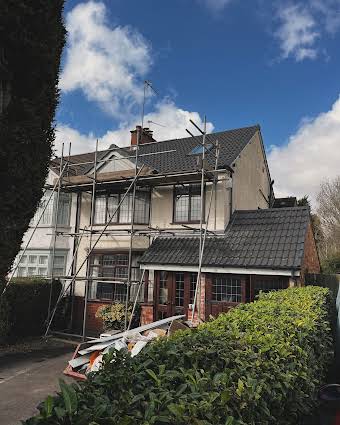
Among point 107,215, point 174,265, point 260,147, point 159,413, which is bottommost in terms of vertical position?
point 159,413

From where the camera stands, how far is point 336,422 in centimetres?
471

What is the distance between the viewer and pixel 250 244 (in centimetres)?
1369

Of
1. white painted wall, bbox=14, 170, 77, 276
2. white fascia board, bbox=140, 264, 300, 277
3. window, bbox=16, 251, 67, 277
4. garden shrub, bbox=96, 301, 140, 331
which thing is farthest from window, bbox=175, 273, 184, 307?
window, bbox=16, 251, 67, 277

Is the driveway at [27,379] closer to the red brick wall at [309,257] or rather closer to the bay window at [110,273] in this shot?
the bay window at [110,273]

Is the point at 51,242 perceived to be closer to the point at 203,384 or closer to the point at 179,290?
the point at 179,290

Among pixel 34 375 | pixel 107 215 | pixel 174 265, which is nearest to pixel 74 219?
pixel 107 215

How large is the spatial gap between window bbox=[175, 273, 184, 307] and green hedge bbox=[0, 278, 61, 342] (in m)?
5.70

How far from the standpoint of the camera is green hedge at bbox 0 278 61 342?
13305mm

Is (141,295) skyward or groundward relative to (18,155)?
groundward

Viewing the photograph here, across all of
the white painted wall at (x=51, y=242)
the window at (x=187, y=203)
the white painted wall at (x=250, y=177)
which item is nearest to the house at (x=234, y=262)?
the window at (x=187, y=203)

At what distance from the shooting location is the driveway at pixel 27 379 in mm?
7488

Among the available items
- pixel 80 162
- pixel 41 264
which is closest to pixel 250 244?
pixel 41 264

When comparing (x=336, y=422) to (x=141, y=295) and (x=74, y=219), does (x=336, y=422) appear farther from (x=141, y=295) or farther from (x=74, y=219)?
(x=74, y=219)

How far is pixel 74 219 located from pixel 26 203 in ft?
41.3
